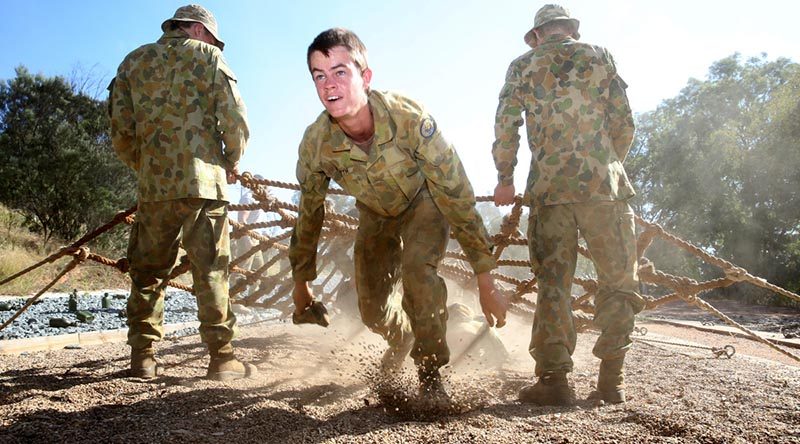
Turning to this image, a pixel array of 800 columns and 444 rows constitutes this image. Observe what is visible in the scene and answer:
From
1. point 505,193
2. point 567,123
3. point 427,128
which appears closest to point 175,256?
point 427,128

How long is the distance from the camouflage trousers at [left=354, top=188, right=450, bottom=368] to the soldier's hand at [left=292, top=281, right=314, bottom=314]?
0.23 meters

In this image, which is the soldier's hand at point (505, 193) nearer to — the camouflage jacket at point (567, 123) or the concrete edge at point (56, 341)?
the camouflage jacket at point (567, 123)

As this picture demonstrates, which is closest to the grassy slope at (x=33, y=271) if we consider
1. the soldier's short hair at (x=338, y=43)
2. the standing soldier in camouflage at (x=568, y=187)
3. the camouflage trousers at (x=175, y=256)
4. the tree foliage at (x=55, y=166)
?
the tree foliage at (x=55, y=166)

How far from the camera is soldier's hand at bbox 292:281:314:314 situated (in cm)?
247

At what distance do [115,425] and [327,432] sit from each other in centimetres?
74

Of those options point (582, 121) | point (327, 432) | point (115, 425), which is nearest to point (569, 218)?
point (582, 121)

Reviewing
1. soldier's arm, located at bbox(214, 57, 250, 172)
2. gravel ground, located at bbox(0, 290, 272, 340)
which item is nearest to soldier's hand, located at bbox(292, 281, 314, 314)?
soldier's arm, located at bbox(214, 57, 250, 172)

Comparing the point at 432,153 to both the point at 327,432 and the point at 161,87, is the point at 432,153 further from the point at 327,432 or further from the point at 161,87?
the point at 161,87

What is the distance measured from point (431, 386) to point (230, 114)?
1724 millimetres

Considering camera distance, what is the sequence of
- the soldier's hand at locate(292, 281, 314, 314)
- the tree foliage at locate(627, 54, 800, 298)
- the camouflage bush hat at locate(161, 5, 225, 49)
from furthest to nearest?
the tree foliage at locate(627, 54, 800, 298)
the camouflage bush hat at locate(161, 5, 225, 49)
the soldier's hand at locate(292, 281, 314, 314)

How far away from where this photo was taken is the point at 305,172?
236 cm

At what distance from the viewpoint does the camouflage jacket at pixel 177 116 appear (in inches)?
113

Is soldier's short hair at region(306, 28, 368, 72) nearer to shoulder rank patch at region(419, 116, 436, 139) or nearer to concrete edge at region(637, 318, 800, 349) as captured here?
shoulder rank patch at region(419, 116, 436, 139)

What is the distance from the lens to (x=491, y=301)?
86.0 inches
